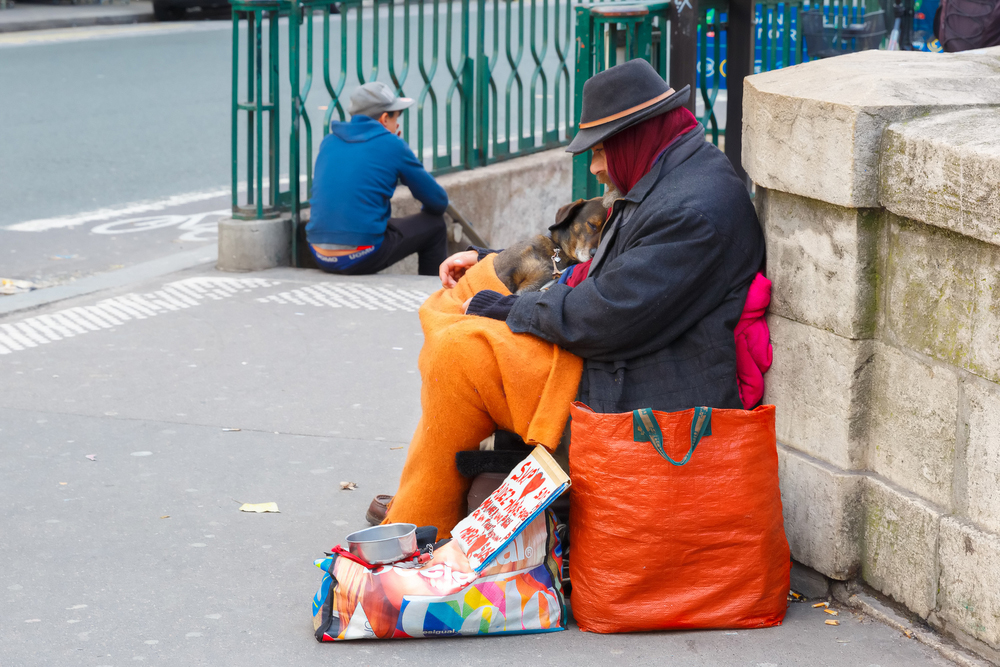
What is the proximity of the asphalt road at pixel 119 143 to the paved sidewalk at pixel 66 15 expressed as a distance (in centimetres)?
210

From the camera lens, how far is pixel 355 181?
6375 mm

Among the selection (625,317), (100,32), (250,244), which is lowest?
(250,244)

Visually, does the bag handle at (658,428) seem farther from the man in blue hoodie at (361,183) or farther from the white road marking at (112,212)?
the white road marking at (112,212)

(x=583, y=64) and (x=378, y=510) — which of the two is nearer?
(x=378, y=510)

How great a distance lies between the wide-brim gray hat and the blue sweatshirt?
342 centimetres

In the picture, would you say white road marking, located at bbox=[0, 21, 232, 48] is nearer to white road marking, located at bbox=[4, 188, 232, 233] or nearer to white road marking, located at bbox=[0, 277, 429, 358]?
white road marking, located at bbox=[4, 188, 232, 233]

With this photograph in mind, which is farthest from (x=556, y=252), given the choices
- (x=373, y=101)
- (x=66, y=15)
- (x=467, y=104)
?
(x=66, y=15)

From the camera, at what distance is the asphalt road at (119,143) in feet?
→ 25.2

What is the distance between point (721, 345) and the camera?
297cm

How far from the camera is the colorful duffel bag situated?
9.22ft

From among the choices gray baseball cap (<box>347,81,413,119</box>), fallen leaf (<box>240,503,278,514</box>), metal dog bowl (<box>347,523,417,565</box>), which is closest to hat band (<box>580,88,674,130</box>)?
metal dog bowl (<box>347,523,417,565</box>)

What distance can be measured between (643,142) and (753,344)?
23.5 inches

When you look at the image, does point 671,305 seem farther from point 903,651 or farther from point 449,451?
point 903,651

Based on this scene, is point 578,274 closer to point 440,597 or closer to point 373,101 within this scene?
point 440,597
